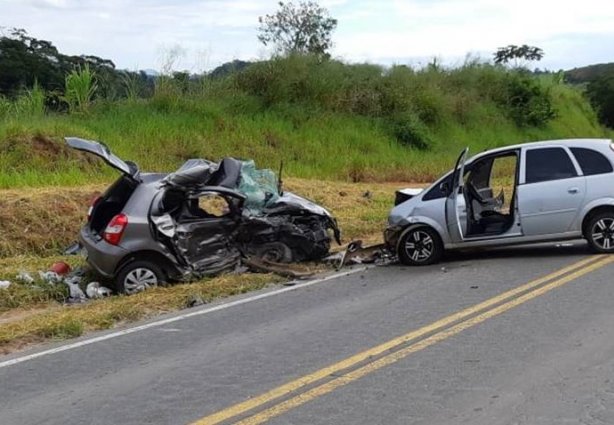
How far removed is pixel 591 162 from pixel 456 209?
77.9 inches

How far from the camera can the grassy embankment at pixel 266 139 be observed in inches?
411

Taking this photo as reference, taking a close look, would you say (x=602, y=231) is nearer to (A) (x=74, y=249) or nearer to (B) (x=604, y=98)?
(A) (x=74, y=249)

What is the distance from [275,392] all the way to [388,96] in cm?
2705

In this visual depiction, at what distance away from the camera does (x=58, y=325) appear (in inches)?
333

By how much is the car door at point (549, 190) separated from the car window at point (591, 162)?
86 millimetres

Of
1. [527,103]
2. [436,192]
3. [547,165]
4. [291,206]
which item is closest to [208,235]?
[291,206]

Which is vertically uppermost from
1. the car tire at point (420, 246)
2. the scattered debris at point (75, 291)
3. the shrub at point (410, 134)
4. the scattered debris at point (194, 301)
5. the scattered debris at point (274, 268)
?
the shrub at point (410, 134)

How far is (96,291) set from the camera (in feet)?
34.4

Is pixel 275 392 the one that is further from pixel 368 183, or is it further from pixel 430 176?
pixel 430 176

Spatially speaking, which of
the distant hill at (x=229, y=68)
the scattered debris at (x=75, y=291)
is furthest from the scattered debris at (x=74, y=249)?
the distant hill at (x=229, y=68)

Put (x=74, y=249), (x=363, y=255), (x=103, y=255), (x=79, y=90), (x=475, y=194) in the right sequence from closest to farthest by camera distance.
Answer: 1. (x=103, y=255)
2. (x=475, y=194)
3. (x=363, y=255)
4. (x=74, y=249)
5. (x=79, y=90)

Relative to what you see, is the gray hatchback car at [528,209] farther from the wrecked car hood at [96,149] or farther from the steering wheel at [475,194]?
the wrecked car hood at [96,149]

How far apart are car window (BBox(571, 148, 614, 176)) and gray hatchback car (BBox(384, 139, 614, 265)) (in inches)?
0.5

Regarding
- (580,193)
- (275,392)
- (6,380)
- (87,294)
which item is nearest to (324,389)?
(275,392)
